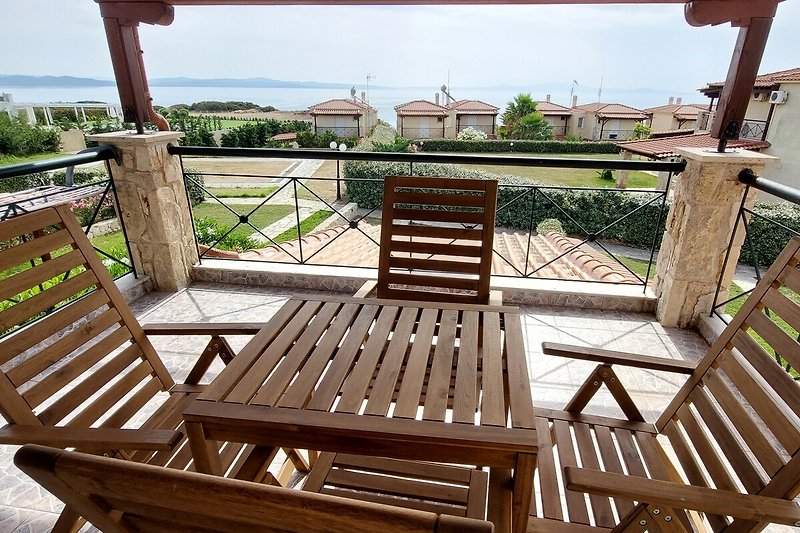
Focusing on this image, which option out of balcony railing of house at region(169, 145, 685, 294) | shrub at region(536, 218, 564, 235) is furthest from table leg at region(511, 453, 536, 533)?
shrub at region(536, 218, 564, 235)

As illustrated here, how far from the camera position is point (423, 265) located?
2.15 m

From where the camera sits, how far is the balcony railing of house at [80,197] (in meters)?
2.62

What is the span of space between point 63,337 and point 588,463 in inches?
70.9

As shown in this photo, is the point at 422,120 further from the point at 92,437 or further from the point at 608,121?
the point at 92,437

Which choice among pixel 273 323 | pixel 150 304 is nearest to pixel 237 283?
pixel 150 304

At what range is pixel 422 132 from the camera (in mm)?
32281

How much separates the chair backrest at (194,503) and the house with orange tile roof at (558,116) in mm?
39170

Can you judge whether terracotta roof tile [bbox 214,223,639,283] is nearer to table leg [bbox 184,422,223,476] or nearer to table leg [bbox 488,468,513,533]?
table leg [bbox 488,468,513,533]

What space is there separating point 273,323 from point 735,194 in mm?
2807

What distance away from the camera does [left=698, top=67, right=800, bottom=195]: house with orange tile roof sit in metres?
12.9

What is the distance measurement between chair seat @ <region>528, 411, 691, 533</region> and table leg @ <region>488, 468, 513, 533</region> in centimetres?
7

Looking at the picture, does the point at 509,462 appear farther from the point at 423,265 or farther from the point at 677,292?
the point at 677,292

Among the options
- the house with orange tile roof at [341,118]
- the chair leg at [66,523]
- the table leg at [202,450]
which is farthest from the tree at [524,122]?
the chair leg at [66,523]

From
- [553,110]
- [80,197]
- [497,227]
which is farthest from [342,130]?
[80,197]
